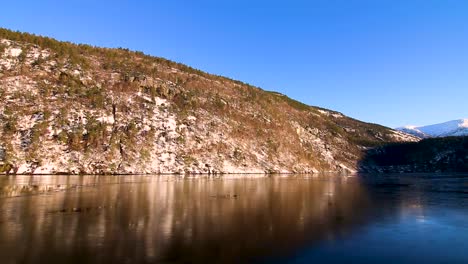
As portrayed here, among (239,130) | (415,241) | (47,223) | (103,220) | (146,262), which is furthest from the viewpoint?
(239,130)

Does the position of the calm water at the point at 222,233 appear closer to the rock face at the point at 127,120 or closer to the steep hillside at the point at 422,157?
the rock face at the point at 127,120

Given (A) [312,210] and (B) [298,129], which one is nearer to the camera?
(A) [312,210]

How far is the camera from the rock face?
7619 cm

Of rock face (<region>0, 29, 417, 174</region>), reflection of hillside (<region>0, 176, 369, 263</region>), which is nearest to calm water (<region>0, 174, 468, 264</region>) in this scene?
reflection of hillside (<region>0, 176, 369, 263</region>)

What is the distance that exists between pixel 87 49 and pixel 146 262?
12156 cm

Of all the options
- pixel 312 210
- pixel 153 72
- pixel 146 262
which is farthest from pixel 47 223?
pixel 153 72

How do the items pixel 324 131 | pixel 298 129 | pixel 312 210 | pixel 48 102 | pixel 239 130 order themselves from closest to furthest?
pixel 312 210 → pixel 48 102 → pixel 239 130 → pixel 298 129 → pixel 324 131

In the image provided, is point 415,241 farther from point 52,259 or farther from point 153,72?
point 153,72

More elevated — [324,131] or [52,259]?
[324,131]

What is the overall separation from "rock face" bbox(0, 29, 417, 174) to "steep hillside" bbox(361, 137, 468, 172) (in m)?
28.7

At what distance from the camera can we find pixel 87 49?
118875 mm

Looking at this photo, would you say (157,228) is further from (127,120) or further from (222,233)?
(127,120)

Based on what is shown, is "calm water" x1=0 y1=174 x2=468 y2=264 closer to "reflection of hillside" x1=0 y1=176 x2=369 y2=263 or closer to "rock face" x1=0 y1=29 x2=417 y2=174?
"reflection of hillside" x1=0 y1=176 x2=369 y2=263

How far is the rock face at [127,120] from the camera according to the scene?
76.2 metres
